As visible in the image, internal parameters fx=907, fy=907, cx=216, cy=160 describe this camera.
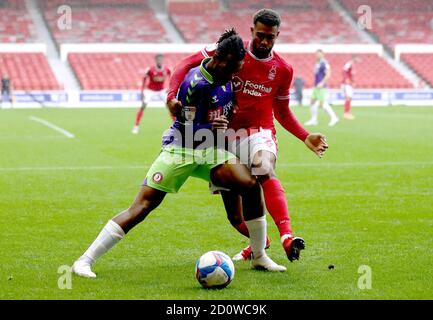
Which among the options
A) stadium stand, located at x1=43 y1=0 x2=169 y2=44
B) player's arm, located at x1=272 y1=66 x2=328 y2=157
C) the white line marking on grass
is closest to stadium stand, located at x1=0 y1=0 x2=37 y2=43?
stadium stand, located at x1=43 y1=0 x2=169 y2=44

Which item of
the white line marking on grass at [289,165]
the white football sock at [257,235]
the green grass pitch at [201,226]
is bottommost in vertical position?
the white line marking on grass at [289,165]

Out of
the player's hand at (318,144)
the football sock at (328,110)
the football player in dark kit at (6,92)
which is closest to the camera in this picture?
the player's hand at (318,144)

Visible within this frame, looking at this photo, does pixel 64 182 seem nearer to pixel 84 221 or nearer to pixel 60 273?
pixel 84 221

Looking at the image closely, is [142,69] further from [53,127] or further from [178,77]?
[178,77]

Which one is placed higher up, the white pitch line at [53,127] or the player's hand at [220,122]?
the player's hand at [220,122]

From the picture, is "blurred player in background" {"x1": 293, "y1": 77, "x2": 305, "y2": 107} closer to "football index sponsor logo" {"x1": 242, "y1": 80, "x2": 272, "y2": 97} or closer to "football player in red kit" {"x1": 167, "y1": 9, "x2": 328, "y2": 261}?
"football player in red kit" {"x1": 167, "y1": 9, "x2": 328, "y2": 261}

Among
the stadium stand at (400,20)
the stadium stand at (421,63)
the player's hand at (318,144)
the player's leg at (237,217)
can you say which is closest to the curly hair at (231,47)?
the player's hand at (318,144)

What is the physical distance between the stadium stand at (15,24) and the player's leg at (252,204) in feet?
137

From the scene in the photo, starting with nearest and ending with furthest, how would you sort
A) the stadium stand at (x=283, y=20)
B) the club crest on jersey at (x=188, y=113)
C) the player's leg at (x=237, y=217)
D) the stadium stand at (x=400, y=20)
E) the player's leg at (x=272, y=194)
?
the club crest on jersey at (x=188, y=113), the player's leg at (x=272, y=194), the player's leg at (x=237, y=217), the stadium stand at (x=283, y=20), the stadium stand at (x=400, y=20)

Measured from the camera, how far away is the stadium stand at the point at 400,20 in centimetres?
5275

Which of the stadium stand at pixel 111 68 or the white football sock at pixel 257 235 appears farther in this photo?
the stadium stand at pixel 111 68

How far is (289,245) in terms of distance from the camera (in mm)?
6883

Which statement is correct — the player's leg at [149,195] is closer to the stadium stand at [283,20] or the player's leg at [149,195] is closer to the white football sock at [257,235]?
the white football sock at [257,235]

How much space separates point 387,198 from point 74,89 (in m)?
33.5
